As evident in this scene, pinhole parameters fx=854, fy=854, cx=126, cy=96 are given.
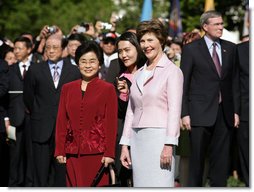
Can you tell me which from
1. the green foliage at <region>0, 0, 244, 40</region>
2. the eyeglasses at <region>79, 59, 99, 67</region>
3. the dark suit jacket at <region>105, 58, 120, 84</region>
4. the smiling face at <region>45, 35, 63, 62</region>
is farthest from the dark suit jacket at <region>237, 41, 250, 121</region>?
the green foliage at <region>0, 0, 244, 40</region>

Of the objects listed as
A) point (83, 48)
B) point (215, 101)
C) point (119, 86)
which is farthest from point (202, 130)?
point (83, 48)

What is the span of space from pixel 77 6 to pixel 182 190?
3916 centimetres

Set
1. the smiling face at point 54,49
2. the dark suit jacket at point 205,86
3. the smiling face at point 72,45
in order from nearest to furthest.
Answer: the dark suit jacket at point 205,86 < the smiling face at point 54,49 < the smiling face at point 72,45

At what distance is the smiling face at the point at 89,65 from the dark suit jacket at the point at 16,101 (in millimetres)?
3848

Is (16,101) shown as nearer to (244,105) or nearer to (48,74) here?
(48,74)

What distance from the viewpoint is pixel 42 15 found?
4647 cm

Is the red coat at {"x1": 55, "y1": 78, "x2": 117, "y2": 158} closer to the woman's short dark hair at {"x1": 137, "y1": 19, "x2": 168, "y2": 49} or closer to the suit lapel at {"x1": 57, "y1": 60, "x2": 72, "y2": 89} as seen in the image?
the woman's short dark hair at {"x1": 137, "y1": 19, "x2": 168, "y2": 49}

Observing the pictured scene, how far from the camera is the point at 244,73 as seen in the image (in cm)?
1045

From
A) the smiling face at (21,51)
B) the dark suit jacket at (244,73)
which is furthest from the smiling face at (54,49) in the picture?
the dark suit jacket at (244,73)

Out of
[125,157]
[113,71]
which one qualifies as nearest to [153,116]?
[125,157]

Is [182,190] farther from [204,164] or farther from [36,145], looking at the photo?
[36,145]

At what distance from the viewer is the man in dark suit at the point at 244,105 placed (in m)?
10.4

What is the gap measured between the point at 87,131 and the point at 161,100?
2.90 feet

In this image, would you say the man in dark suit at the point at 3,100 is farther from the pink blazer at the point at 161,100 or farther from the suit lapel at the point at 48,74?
the pink blazer at the point at 161,100
